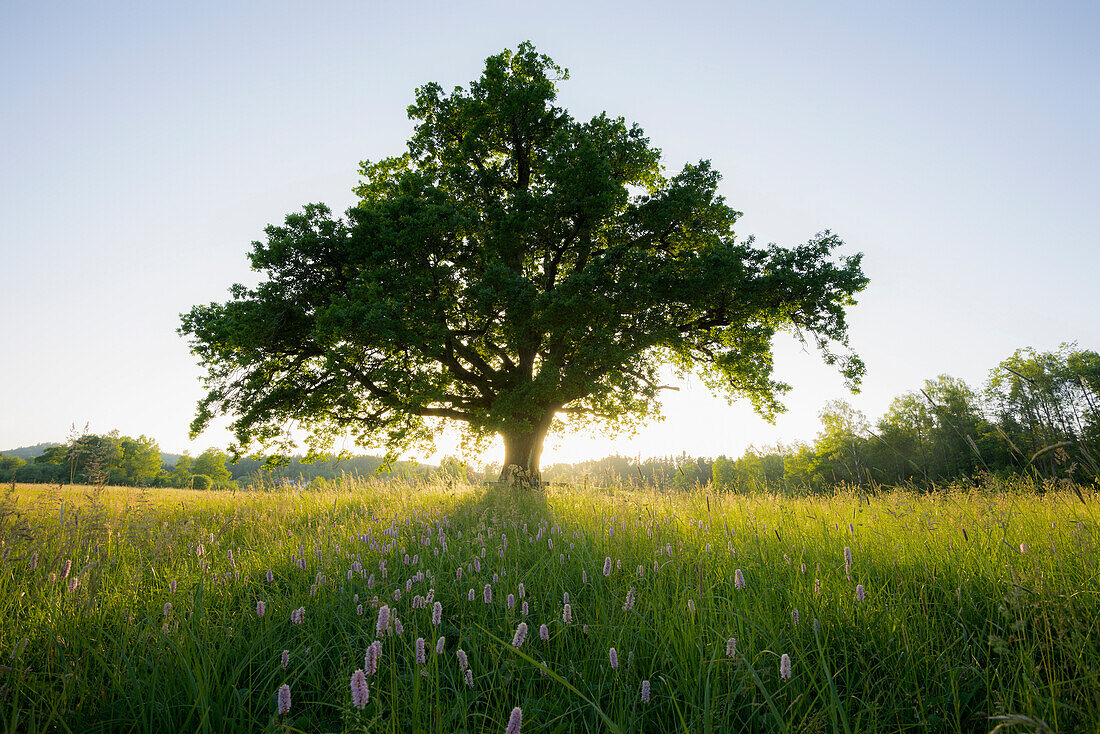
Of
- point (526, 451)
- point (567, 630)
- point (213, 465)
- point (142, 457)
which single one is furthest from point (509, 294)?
point (213, 465)

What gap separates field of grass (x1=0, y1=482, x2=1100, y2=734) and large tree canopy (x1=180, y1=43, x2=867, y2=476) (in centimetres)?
848

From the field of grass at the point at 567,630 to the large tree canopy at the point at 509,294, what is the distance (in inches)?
334

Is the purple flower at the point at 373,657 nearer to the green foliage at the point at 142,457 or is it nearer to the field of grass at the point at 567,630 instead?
the field of grass at the point at 567,630

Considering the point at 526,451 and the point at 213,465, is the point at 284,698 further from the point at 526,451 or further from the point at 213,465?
the point at 213,465

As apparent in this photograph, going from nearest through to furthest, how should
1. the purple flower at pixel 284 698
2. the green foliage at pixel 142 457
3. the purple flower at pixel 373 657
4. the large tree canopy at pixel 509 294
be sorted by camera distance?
the purple flower at pixel 284 698, the purple flower at pixel 373 657, the large tree canopy at pixel 509 294, the green foliage at pixel 142 457

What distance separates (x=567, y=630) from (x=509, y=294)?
10883 millimetres

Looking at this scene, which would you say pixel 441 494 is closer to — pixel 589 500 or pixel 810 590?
→ pixel 589 500

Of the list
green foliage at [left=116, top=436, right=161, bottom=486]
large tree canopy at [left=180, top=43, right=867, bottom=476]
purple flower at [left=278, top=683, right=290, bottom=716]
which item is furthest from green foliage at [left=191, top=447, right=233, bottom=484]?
Result: purple flower at [left=278, top=683, right=290, bottom=716]

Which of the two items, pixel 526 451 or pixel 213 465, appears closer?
pixel 526 451

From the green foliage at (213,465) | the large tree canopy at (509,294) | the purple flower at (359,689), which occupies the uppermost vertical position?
the large tree canopy at (509,294)

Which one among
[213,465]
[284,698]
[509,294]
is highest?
[509,294]

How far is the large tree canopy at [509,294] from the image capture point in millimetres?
12688

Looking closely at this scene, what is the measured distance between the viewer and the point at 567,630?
8.07 ft

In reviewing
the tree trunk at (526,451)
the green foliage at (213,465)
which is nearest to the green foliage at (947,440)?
the tree trunk at (526,451)
